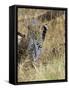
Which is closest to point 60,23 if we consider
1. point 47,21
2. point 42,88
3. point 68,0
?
point 47,21

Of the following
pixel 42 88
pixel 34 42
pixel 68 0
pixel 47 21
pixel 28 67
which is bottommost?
pixel 42 88

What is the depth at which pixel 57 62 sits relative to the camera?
94.8 inches

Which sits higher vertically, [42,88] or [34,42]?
[34,42]

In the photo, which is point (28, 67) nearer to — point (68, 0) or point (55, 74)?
point (55, 74)

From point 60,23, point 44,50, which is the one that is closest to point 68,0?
point 60,23

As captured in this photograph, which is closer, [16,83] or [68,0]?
[16,83]

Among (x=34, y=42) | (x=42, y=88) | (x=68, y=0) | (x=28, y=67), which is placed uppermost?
(x=68, y=0)

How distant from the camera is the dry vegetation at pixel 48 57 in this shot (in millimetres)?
2287

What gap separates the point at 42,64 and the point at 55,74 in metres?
0.13

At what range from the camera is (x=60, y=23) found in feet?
7.89

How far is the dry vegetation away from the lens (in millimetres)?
2287

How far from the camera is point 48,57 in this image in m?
2.37

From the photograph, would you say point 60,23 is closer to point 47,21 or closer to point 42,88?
point 47,21

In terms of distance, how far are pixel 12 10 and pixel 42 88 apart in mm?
590
